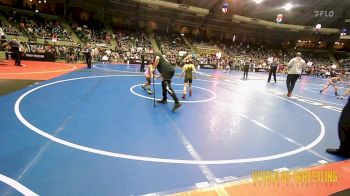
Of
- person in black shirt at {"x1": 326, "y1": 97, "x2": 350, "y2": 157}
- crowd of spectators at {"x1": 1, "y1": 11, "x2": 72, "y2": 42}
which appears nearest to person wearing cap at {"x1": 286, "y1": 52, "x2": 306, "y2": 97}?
person in black shirt at {"x1": 326, "y1": 97, "x2": 350, "y2": 157}

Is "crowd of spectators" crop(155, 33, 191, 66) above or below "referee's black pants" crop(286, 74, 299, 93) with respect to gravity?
above

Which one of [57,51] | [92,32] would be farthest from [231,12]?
[57,51]

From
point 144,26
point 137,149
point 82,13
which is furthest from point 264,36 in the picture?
point 137,149

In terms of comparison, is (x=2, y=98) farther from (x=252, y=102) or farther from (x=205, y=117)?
(x=252, y=102)

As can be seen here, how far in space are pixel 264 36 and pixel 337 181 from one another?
5059 centimetres

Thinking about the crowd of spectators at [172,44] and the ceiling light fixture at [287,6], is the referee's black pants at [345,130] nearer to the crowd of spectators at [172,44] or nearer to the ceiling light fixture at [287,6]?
the crowd of spectators at [172,44]

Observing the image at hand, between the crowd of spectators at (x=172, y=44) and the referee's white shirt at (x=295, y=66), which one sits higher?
the crowd of spectators at (x=172, y=44)

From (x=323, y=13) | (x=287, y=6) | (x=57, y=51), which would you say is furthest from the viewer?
(x=323, y=13)

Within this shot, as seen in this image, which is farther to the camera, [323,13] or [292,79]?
[323,13]

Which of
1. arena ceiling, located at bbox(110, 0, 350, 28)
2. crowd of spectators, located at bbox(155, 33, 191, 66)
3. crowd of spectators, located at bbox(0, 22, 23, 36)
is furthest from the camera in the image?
arena ceiling, located at bbox(110, 0, 350, 28)

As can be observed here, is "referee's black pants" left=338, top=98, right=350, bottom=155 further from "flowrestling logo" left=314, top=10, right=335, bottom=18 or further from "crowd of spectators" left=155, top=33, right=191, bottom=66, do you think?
"flowrestling logo" left=314, top=10, right=335, bottom=18

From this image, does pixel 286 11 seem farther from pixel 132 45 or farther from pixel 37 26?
pixel 37 26

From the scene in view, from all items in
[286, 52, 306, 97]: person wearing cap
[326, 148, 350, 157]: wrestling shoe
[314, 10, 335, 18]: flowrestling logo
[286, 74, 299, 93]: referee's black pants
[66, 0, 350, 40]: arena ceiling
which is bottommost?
[326, 148, 350, 157]: wrestling shoe

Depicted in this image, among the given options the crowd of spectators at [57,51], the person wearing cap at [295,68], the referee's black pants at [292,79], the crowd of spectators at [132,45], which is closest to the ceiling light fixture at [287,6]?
the crowd of spectators at [132,45]
